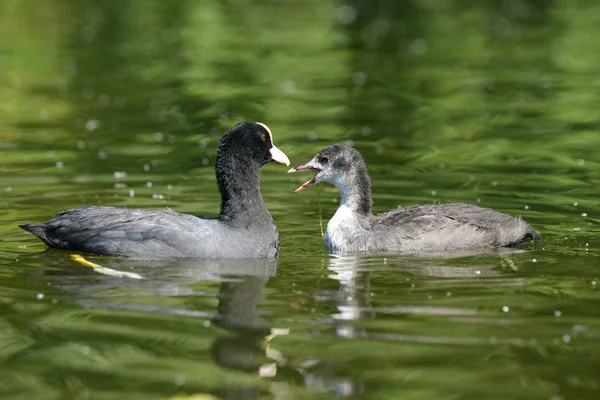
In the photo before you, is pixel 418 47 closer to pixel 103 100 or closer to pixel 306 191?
pixel 103 100

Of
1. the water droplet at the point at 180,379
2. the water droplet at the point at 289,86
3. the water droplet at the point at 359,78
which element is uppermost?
the water droplet at the point at 359,78

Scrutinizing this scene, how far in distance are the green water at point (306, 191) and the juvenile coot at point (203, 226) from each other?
253mm

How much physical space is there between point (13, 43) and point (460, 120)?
12409 millimetres

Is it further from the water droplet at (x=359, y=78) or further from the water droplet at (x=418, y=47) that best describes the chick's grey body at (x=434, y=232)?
the water droplet at (x=418, y=47)

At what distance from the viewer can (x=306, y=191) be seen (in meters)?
13.8

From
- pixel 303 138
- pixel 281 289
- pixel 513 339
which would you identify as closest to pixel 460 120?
pixel 303 138

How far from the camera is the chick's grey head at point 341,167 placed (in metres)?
11.4

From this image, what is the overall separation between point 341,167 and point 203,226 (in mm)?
1857

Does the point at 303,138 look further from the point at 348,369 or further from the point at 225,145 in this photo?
the point at 348,369

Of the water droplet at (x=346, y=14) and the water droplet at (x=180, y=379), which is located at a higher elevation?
the water droplet at (x=346, y=14)

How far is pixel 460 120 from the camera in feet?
58.4

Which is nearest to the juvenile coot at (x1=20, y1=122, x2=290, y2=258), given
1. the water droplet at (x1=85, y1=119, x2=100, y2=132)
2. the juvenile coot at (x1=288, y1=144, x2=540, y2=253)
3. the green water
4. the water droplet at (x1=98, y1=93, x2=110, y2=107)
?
the green water

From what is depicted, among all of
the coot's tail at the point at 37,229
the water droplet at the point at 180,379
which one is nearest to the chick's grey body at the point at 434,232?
the coot's tail at the point at 37,229

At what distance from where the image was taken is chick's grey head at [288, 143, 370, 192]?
11.4 m
